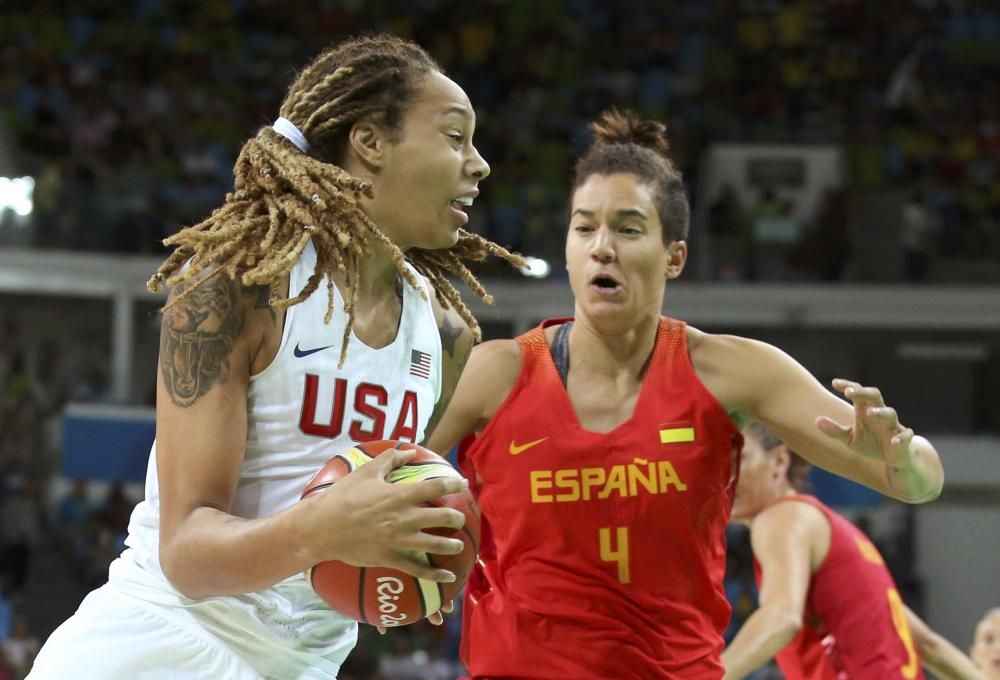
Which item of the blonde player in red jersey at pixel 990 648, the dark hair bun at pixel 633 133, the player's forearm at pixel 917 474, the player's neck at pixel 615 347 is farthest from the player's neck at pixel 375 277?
the blonde player in red jersey at pixel 990 648

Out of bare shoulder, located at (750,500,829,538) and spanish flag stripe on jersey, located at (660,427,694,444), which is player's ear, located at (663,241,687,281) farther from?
bare shoulder, located at (750,500,829,538)

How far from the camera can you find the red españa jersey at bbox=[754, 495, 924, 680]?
175 inches

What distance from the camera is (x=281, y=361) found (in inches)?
100

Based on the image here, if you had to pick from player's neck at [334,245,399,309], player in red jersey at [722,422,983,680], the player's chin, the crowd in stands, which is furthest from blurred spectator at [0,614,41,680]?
the player's chin

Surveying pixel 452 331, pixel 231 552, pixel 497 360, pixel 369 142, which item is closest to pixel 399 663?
pixel 497 360

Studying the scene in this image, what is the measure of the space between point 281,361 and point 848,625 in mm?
2600

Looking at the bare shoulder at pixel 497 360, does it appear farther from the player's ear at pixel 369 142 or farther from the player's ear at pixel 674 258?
the player's ear at pixel 369 142

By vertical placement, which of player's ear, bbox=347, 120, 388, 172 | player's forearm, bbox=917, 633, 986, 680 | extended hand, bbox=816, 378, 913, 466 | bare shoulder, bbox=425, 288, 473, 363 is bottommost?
player's forearm, bbox=917, 633, 986, 680

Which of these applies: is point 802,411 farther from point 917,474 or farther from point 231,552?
point 231,552

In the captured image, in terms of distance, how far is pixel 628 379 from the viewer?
356cm

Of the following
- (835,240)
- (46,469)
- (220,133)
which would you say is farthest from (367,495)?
(220,133)

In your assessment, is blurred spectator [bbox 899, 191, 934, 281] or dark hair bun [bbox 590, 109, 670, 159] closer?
dark hair bun [bbox 590, 109, 670, 159]

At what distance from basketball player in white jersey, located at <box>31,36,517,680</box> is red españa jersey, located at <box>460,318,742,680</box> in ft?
1.91

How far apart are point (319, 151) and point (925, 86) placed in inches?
606
